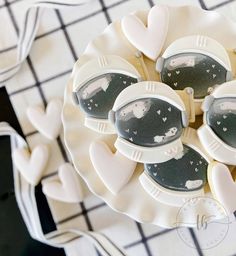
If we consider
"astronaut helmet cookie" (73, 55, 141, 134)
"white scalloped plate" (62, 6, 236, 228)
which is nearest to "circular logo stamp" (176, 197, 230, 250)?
"white scalloped plate" (62, 6, 236, 228)

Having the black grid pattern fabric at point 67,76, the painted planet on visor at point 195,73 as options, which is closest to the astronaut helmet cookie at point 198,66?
the painted planet on visor at point 195,73

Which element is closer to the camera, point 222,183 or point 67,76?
point 222,183

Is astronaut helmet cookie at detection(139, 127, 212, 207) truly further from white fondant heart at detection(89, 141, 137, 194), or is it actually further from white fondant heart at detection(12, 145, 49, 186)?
white fondant heart at detection(12, 145, 49, 186)

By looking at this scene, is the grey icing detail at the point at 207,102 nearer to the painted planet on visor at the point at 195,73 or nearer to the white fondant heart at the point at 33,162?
the painted planet on visor at the point at 195,73

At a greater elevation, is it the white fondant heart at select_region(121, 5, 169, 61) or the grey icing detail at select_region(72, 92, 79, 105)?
the white fondant heart at select_region(121, 5, 169, 61)

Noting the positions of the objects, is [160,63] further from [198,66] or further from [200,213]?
[200,213]

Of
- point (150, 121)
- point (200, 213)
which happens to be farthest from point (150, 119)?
point (200, 213)

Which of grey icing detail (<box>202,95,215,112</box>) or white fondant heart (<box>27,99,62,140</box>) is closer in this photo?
grey icing detail (<box>202,95,215,112</box>)
